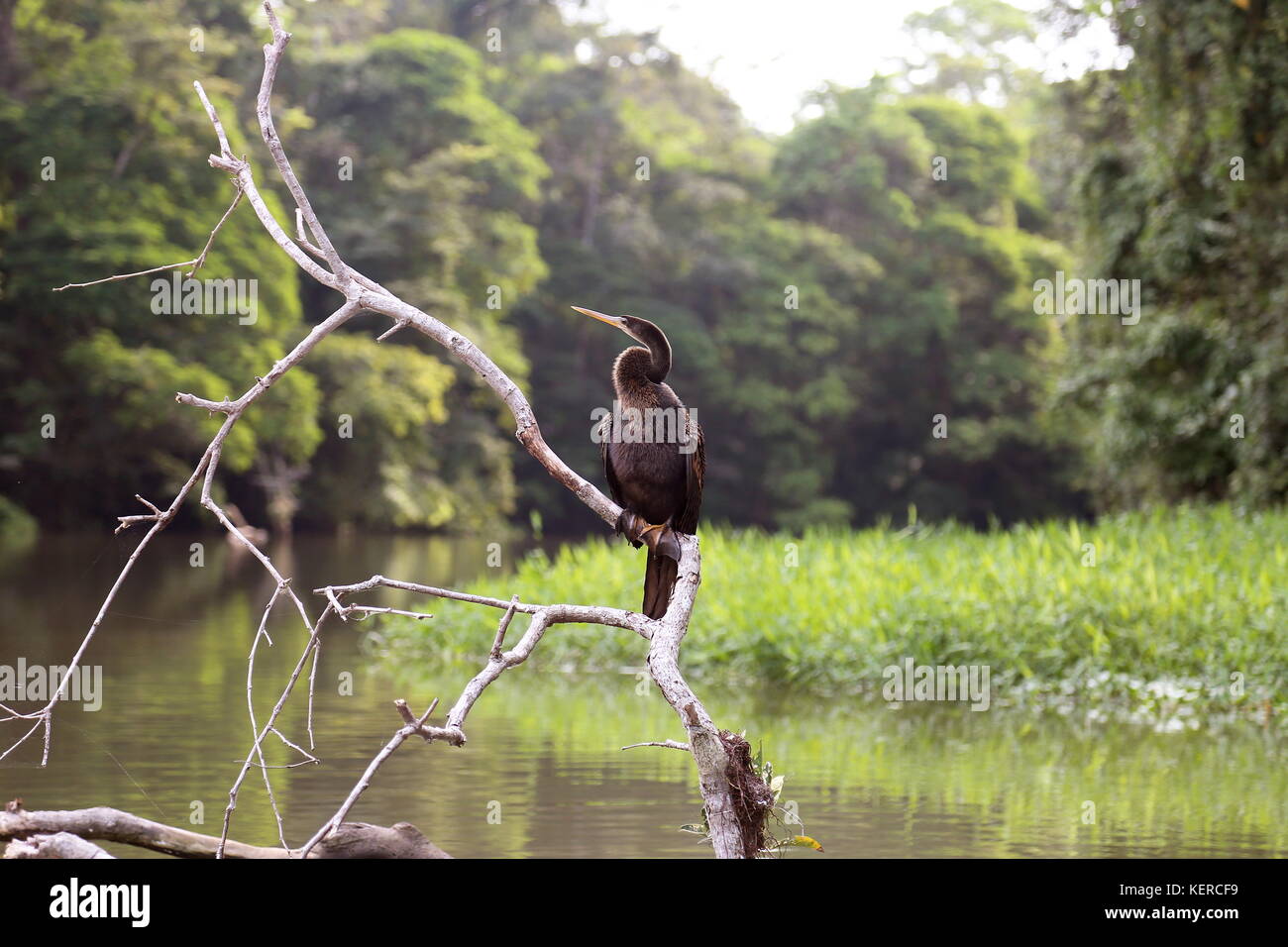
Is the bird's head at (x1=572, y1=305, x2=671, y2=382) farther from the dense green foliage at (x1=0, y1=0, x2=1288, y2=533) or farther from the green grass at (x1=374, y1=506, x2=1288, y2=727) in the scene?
the dense green foliage at (x1=0, y1=0, x2=1288, y2=533)

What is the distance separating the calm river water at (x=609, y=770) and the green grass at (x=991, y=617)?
446 mm

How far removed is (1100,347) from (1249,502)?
419 cm

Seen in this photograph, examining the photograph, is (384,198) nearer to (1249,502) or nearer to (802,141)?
(802,141)

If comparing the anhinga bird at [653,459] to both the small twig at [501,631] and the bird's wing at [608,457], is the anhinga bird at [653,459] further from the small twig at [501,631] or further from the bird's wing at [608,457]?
the small twig at [501,631]

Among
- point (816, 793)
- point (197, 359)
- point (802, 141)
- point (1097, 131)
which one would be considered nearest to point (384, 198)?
point (197, 359)

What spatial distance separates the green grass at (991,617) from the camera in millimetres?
8125

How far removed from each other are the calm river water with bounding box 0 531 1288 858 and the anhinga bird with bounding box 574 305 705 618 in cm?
128

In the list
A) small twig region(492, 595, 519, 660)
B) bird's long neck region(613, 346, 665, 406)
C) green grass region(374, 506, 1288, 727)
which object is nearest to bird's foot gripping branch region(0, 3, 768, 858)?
small twig region(492, 595, 519, 660)

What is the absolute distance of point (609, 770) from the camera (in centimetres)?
634

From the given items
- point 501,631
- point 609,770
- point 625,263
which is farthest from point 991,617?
point 625,263

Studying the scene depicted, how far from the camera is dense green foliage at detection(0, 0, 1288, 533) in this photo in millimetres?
13891

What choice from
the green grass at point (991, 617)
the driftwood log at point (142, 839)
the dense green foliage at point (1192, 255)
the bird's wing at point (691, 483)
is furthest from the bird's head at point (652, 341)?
the dense green foliage at point (1192, 255)

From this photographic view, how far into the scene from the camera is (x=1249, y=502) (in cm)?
1250

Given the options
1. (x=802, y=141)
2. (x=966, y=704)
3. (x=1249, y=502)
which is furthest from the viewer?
(x=802, y=141)
